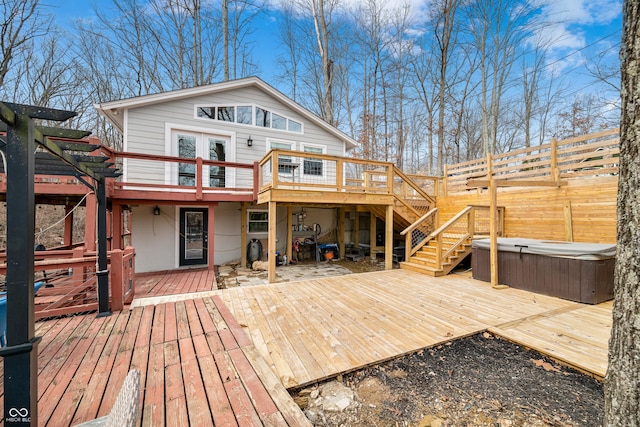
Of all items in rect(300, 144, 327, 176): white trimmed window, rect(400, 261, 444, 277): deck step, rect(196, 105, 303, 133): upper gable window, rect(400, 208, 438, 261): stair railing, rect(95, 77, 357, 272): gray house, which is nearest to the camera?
rect(400, 261, 444, 277): deck step

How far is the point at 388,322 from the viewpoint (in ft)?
11.6

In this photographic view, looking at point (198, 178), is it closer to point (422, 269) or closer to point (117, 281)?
point (117, 281)

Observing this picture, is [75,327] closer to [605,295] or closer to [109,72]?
[605,295]

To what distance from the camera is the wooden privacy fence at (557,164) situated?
5.64 metres

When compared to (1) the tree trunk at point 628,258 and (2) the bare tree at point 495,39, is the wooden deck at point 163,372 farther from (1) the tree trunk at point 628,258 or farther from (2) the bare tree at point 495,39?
(2) the bare tree at point 495,39

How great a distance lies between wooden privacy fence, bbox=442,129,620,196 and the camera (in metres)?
5.64

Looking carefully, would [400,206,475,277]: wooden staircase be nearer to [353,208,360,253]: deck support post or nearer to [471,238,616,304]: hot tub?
[471,238,616,304]: hot tub

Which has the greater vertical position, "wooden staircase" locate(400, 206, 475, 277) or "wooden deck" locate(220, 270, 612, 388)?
"wooden staircase" locate(400, 206, 475, 277)

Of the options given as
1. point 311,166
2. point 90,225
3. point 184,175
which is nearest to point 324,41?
point 311,166

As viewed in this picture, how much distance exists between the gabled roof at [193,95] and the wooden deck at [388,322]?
19.9 ft

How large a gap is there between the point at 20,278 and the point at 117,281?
2.63m

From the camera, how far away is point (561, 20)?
11117 mm

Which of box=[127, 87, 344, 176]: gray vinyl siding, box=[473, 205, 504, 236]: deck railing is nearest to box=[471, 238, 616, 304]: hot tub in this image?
box=[473, 205, 504, 236]: deck railing

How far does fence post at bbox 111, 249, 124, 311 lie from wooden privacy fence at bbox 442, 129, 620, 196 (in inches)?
288
